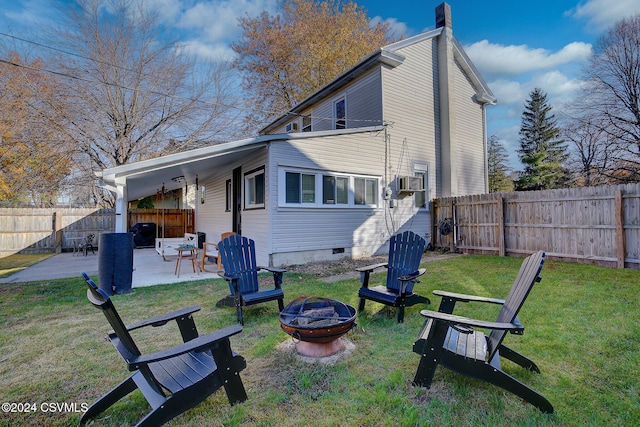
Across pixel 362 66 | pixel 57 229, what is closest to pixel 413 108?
pixel 362 66

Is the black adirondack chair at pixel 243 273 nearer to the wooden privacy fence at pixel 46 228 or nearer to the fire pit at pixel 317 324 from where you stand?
the fire pit at pixel 317 324

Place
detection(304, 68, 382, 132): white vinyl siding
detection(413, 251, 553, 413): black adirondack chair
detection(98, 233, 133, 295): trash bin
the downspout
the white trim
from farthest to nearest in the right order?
1. the downspout
2. detection(304, 68, 382, 132): white vinyl siding
3. the white trim
4. detection(98, 233, 133, 295): trash bin
5. detection(413, 251, 553, 413): black adirondack chair

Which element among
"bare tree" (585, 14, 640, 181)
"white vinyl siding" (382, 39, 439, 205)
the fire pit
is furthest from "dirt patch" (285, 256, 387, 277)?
"bare tree" (585, 14, 640, 181)

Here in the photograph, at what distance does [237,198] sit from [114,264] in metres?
4.99

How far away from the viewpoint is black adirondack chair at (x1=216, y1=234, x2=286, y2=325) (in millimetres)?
4035

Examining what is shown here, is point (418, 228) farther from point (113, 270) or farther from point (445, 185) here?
point (113, 270)

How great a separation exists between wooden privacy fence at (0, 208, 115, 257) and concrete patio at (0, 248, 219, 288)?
292 centimetres

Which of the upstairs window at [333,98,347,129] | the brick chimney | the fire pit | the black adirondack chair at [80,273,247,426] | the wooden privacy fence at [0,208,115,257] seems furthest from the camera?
the brick chimney

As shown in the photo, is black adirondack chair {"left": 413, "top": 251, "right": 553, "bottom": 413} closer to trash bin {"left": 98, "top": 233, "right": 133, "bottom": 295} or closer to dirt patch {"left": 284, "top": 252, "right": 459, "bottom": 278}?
dirt patch {"left": 284, "top": 252, "right": 459, "bottom": 278}

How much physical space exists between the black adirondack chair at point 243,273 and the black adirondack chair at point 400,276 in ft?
3.85

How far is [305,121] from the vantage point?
566 inches

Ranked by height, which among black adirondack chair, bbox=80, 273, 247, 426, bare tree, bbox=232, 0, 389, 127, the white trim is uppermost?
bare tree, bbox=232, 0, 389, 127

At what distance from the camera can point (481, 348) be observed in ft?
7.90

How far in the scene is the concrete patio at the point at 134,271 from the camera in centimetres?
671
